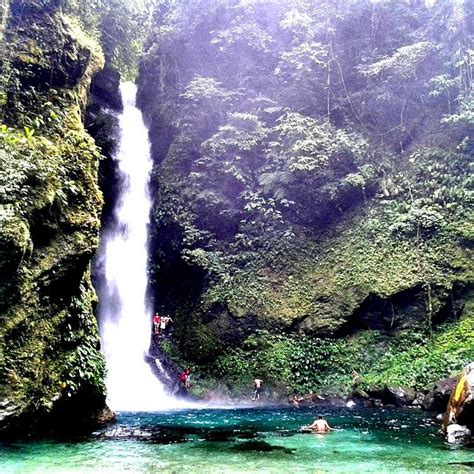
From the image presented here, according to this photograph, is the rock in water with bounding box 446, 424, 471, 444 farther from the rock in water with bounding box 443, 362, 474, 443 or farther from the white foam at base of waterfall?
the white foam at base of waterfall

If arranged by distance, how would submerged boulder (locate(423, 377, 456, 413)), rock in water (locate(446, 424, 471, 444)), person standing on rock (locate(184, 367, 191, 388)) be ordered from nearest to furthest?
1. rock in water (locate(446, 424, 471, 444))
2. submerged boulder (locate(423, 377, 456, 413))
3. person standing on rock (locate(184, 367, 191, 388))

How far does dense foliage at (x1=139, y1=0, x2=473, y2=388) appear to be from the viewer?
18.8m

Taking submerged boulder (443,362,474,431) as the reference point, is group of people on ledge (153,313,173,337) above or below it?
above

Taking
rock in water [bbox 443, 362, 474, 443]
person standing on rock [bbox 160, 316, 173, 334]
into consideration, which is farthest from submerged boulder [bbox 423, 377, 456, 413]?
person standing on rock [bbox 160, 316, 173, 334]

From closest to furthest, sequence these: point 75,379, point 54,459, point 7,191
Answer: point 54,459, point 7,191, point 75,379

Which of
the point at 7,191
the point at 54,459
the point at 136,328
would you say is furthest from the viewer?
the point at 136,328

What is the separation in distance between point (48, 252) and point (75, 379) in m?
2.80

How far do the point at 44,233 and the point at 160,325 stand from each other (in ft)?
37.9

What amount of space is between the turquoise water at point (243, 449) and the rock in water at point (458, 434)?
0.26 metres

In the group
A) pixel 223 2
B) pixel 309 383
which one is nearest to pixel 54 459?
pixel 309 383

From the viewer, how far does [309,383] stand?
17.8 meters

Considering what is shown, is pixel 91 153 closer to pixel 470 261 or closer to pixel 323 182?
pixel 323 182

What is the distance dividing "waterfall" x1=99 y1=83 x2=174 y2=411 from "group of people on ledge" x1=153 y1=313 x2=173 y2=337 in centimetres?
38

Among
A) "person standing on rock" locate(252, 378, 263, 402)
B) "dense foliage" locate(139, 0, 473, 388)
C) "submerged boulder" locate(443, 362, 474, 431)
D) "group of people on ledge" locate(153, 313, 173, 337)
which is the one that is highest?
"dense foliage" locate(139, 0, 473, 388)
